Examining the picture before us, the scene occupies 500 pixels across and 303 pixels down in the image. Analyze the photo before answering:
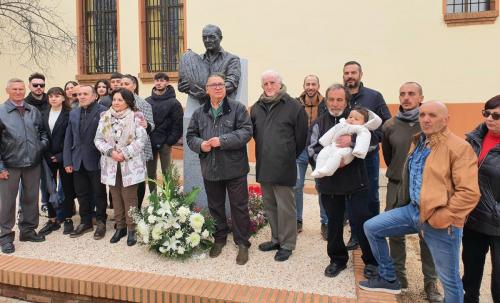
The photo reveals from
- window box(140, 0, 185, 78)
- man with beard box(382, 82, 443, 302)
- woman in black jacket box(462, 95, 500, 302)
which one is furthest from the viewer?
window box(140, 0, 185, 78)

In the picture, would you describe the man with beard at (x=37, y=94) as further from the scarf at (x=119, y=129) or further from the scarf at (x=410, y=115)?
the scarf at (x=410, y=115)

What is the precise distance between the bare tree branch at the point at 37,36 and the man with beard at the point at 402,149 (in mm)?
9438

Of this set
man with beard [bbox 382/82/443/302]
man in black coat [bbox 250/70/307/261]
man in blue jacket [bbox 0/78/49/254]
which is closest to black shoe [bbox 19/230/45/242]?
man in blue jacket [bbox 0/78/49/254]

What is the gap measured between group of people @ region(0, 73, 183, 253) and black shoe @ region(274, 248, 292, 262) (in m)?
1.55

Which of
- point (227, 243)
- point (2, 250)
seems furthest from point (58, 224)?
point (227, 243)

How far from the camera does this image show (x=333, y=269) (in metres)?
3.66

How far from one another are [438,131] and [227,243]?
244 cm

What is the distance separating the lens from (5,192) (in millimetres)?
4438

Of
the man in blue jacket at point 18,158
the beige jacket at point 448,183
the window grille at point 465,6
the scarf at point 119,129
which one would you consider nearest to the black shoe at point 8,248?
the man in blue jacket at point 18,158

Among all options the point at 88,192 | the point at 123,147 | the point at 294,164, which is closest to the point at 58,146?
the point at 88,192

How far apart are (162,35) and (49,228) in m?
6.71

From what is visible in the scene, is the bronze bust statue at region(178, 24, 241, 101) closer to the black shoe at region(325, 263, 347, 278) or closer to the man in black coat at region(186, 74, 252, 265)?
the man in black coat at region(186, 74, 252, 265)

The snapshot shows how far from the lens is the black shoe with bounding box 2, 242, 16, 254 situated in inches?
169

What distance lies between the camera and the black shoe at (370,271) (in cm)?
346
